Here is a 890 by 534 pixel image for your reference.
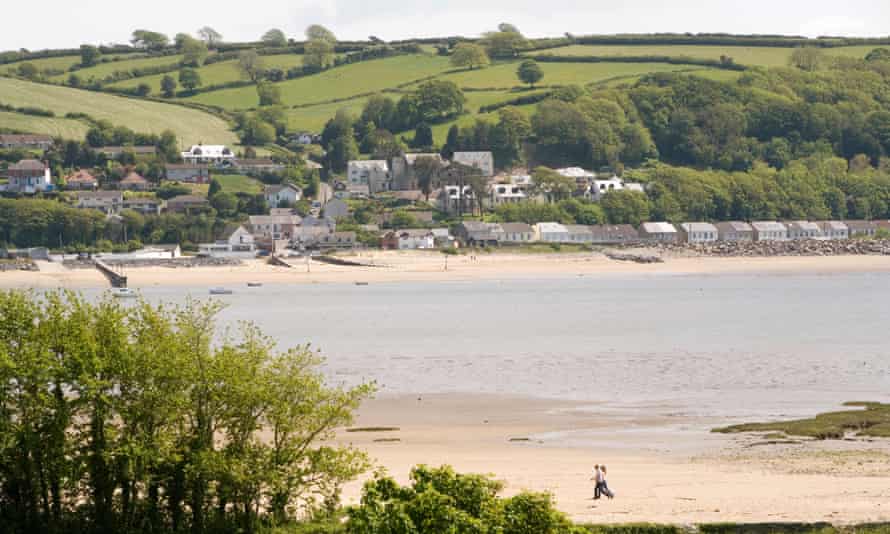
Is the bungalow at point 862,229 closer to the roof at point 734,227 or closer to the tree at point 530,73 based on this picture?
the roof at point 734,227

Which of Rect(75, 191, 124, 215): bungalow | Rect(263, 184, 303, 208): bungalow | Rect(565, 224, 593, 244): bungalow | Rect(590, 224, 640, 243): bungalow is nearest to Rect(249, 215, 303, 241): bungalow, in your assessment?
Rect(263, 184, 303, 208): bungalow

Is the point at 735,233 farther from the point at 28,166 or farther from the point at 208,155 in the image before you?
the point at 28,166

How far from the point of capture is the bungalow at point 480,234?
116 m

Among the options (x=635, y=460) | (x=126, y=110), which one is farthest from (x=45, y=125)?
(x=635, y=460)

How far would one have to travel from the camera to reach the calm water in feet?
139

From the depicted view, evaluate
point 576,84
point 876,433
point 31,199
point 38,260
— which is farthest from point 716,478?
point 576,84

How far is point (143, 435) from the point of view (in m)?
20.9

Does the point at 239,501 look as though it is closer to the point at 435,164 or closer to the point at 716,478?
the point at 716,478

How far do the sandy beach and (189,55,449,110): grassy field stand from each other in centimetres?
13746

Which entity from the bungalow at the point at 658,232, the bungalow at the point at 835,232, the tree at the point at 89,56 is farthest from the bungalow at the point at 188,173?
the tree at the point at 89,56

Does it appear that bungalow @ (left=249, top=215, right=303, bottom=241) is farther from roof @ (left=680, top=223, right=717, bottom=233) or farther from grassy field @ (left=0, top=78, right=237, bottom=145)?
roof @ (left=680, top=223, right=717, bottom=233)

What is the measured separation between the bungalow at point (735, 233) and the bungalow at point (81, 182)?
191 feet

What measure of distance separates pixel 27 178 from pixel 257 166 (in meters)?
23.3

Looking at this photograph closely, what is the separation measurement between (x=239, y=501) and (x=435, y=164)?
113131 millimetres
